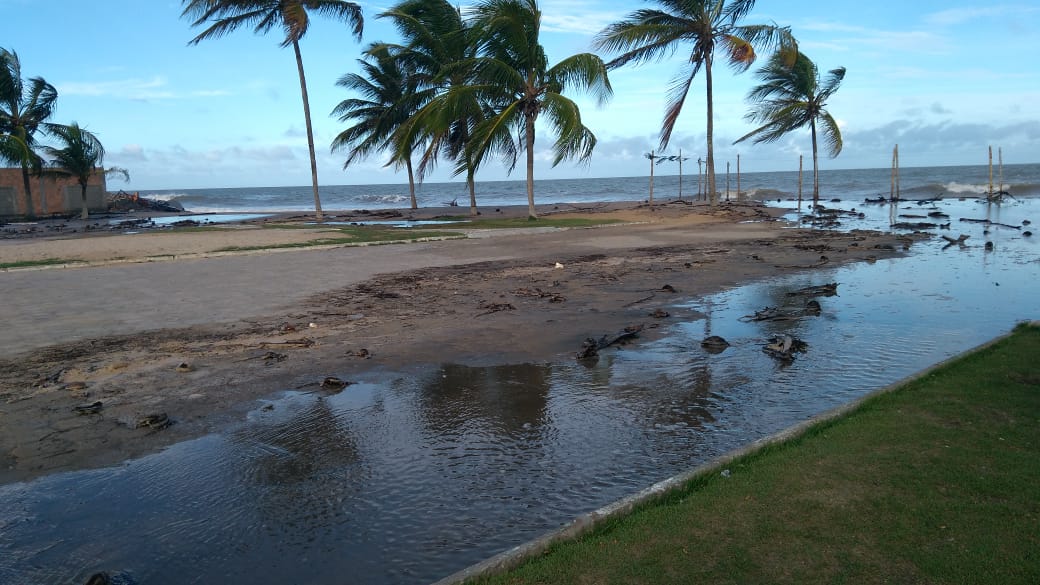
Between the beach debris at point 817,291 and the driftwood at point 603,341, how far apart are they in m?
3.97

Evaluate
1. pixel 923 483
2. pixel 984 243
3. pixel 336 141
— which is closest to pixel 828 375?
pixel 923 483

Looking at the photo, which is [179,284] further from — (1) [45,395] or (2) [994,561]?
(2) [994,561]

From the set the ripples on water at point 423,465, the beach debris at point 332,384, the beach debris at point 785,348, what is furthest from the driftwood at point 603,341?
the beach debris at point 332,384

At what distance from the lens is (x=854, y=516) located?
3705 mm

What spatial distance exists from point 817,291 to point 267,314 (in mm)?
8794

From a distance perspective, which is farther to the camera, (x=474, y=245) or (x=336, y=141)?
(x=336, y=141)

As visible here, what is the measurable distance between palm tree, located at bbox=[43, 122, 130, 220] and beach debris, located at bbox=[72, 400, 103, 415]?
3853 centimetres

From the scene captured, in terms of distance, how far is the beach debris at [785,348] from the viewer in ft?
25.6

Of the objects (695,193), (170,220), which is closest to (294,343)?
(170,220)

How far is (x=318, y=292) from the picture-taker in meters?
12.0

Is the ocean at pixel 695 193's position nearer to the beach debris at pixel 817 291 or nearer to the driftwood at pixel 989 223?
the driftwood at pixel 989 223

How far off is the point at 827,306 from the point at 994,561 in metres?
8.12

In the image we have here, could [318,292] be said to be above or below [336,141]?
below

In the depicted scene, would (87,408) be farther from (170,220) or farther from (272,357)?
(170,220)
